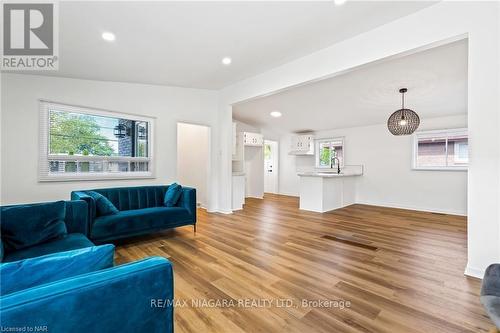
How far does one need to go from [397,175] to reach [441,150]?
3.56ft

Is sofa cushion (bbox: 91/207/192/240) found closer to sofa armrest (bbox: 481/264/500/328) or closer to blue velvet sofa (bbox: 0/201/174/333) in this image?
blue velvet sofa (bbox: 0/201/174/333)

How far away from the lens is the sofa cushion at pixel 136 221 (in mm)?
2820

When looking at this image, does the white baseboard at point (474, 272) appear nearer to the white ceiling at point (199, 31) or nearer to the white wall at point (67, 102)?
the white ceiling at point (199, 31)

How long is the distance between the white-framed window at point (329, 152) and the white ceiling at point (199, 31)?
13.9 feet

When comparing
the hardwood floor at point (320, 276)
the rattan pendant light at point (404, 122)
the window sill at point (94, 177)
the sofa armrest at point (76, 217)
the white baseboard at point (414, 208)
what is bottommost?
the hardwood floor at point (320, 276)

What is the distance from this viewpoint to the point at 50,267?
90 cm

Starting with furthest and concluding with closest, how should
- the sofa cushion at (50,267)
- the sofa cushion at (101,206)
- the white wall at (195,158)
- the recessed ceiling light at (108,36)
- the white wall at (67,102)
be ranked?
1. the white wall at (195,158)
2. the white wall at (67,102)
3. the sofa cushion at (101,206)
4. the recessed ceiling light at (108,36)
5. the sofa cushion at (50,267)

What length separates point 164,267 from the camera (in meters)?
0.99

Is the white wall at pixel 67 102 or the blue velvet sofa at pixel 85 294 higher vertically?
the white wall at pixel 67 102

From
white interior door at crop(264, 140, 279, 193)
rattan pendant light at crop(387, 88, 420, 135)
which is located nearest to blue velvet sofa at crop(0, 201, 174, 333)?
rattan pendant light at crop(387, 88, 420, 135)

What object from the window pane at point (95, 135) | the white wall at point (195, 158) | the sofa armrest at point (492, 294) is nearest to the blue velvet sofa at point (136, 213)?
the window pane at point (95, 135)

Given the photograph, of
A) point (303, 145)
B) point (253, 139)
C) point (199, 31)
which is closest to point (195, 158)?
point (253, 139)

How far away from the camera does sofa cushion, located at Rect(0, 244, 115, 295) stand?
83cm

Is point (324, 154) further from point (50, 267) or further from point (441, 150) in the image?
point (50, 267)
